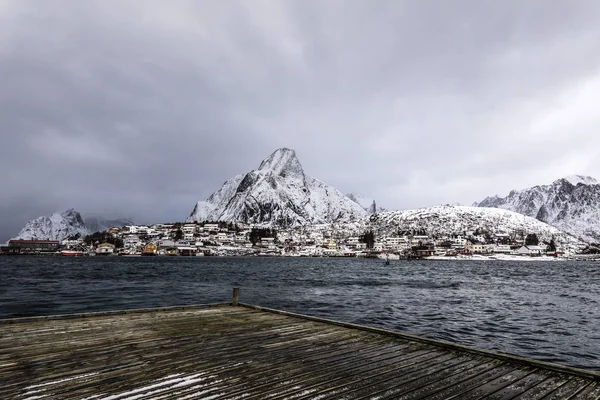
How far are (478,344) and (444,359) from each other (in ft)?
42.1

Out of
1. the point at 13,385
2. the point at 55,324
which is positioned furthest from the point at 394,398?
the point at 55,324

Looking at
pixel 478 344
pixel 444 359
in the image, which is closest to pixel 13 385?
pixel 444 359

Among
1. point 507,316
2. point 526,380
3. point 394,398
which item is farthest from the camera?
point 507,316

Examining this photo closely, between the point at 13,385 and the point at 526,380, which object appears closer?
the point at 13,385

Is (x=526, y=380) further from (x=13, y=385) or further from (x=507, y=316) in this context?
(x=507, y=316)

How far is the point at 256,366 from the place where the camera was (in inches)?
342

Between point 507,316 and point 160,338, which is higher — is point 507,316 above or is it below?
below

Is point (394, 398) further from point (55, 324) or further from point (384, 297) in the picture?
Answer: point (384, 297)

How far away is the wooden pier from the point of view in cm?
711

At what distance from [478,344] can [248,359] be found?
16.2m

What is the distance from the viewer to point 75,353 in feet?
31.9

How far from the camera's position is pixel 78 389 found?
7066 mm

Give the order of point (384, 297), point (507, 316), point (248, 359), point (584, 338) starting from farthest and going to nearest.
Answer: point (384, 297) → point (507, 316) → point (584, 338) → point (248, 359)

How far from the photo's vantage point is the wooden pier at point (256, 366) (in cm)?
711
